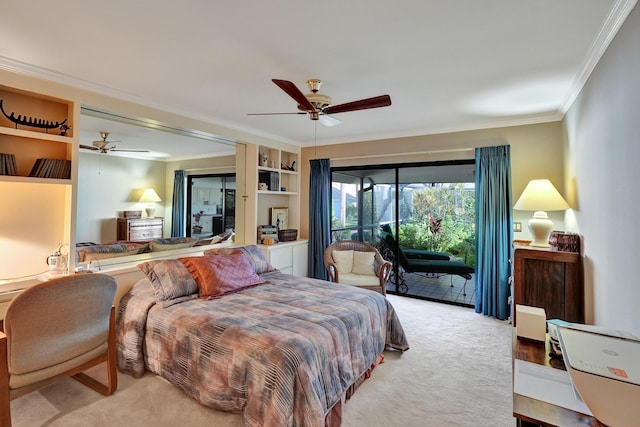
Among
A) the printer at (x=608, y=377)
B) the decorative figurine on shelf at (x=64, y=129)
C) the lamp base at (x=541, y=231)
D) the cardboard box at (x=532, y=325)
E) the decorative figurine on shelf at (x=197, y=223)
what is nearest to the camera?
the printer at (x=608, y=377)

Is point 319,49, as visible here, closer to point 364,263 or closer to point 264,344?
point 264,344

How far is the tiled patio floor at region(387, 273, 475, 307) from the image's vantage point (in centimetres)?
467

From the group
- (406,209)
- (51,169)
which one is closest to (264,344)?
(51,169)

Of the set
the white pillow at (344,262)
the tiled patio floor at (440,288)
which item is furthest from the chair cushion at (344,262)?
the tiled patio floor at (440,288)

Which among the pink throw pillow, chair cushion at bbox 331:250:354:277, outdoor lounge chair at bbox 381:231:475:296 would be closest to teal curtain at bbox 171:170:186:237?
the pink throw pillow

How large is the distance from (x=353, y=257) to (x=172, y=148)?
281cm

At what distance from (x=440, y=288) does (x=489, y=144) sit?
231 centimetres

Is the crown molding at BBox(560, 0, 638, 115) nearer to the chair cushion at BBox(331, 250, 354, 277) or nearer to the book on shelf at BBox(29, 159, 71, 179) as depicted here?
the chair cushion at BBox(331, 250, 354, 277)

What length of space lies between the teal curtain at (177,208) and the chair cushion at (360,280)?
7.12ft

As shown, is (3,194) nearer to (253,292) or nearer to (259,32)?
(253,292)

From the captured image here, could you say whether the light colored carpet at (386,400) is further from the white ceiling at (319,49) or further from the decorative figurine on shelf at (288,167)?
the decorative figurine on shelf at (288,167)

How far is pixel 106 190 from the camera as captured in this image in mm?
3219

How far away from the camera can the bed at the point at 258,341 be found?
182 centimetres

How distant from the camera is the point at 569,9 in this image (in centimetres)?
174
